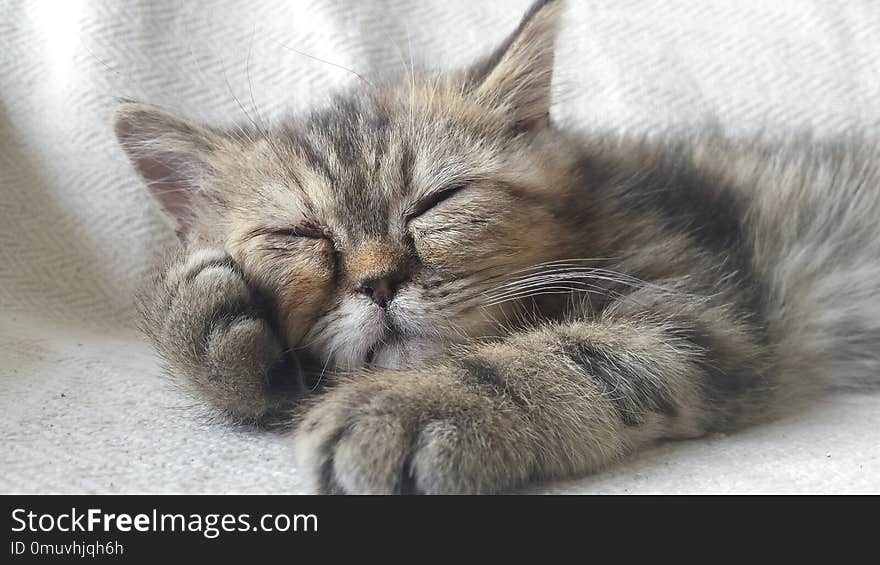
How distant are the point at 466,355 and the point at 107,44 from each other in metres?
1.36

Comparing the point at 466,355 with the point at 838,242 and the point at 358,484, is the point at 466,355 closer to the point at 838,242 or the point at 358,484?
the point at 358,484

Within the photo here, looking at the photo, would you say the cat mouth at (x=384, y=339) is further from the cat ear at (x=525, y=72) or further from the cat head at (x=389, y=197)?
the cat ear at (x=525, y=72)

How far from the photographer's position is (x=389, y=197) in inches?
45.2

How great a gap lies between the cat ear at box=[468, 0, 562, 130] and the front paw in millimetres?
551

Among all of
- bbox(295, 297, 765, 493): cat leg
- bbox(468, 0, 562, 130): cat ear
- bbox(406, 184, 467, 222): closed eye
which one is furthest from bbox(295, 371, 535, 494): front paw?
bbox(468, 0, 562, 130): cat ear

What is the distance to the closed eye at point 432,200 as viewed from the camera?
3.76 feet

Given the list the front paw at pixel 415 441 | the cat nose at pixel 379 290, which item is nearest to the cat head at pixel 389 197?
the cat nose at pixel 379 290

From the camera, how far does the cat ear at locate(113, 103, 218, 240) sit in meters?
1.35

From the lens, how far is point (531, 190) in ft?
4.01

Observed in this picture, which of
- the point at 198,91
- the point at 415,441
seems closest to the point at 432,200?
the point at 415,441

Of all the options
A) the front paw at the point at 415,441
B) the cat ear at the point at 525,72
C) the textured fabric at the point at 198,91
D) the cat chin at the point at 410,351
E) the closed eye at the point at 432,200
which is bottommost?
the textured fabric at the point at 198,91

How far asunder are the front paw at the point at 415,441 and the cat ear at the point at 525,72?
0.55 metres

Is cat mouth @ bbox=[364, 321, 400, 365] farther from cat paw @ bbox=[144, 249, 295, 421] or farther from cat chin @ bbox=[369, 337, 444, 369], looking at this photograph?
cat paw @ bbox=[144, 249, 295, 421]

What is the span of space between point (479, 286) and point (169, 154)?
1.94 feet
